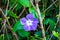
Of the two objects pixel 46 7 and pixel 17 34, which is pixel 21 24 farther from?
pixel 46 7

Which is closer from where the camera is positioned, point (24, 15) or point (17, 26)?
point (17, 26)

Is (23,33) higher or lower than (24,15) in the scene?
lower

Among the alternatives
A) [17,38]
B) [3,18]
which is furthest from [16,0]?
[17,38]

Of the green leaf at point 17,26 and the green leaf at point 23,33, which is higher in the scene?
the green leaf at point 17,26

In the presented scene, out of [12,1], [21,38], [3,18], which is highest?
[12,1]

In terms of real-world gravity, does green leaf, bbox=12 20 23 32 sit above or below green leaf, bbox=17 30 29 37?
above

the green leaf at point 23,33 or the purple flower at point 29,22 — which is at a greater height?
the purple flower at point 29,22

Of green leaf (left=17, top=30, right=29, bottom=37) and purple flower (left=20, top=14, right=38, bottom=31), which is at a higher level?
purple flower (left=20, top=14, right=38, bottom=31)

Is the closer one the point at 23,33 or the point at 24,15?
the point at 23,33
